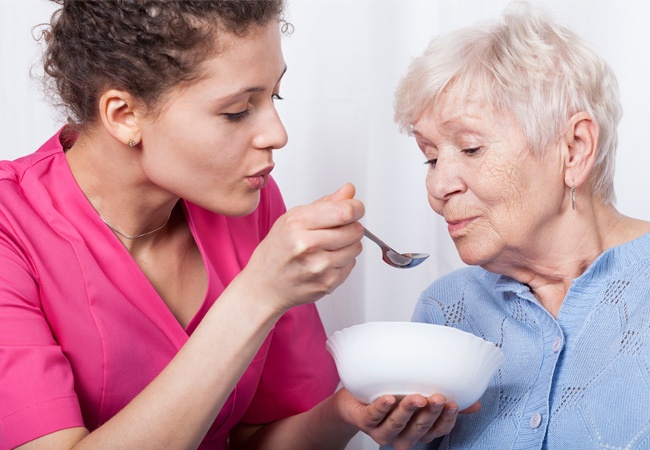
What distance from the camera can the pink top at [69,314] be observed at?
4.55ft

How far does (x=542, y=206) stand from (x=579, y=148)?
0.12 metres

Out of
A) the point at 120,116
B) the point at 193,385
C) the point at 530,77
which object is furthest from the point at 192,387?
the point at 530,77

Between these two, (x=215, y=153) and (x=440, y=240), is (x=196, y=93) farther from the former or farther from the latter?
(x=440, y=240)

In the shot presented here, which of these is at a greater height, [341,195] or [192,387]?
[341,195]

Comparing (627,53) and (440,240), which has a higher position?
(627,53)

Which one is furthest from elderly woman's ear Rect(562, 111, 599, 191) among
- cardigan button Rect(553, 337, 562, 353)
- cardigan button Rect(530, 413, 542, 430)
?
cardigan button Rect(530, 413, 542, 430)

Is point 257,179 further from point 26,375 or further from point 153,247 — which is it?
point 26,375

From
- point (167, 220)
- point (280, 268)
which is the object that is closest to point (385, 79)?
point (167, 220)

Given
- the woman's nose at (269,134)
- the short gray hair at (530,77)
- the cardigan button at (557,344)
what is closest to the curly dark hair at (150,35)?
the woman's nose at (269,134)

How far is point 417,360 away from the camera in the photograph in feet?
4.42

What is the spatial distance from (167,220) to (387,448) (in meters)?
0.63

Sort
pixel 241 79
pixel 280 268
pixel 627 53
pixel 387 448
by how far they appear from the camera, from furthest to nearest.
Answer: pixel 627 53, pixel 387 448, pixel 241 79, pixel 280 268

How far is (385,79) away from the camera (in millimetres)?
2281

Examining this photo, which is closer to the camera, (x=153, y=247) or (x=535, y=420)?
(x=535, y=420)
